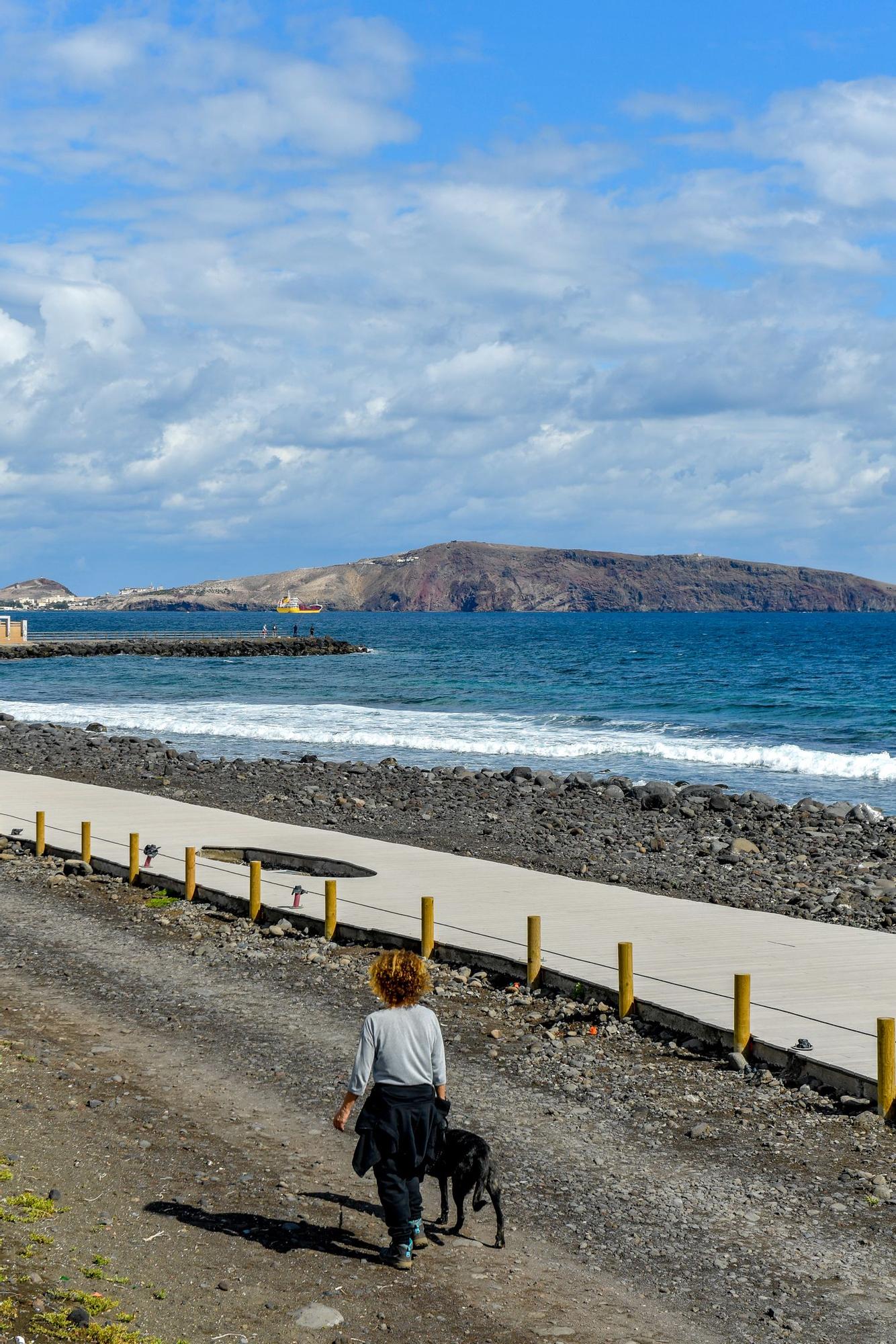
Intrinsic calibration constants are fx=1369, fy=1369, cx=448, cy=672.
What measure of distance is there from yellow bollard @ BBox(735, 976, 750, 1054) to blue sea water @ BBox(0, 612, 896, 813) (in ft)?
71.8

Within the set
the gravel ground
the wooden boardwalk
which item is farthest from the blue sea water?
the gravel ground

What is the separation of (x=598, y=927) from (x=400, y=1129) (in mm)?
7740

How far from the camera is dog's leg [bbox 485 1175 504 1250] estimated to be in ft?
22.4

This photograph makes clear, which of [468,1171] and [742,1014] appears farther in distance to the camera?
[742,1014]

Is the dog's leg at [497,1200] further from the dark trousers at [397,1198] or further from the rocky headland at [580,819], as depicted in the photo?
the rocky headland at [580,819]

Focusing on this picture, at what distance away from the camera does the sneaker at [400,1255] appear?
6.67 metres

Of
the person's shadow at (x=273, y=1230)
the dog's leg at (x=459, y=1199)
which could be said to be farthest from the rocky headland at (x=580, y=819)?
the person's shadow at (x=273, y=1230)

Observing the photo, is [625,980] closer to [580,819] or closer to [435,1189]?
[435,1189]

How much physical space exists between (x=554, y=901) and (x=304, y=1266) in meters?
9.02

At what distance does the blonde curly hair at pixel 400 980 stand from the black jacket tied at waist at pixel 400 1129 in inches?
17.0

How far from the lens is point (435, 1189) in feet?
25.8

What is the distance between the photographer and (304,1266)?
6.70 metres

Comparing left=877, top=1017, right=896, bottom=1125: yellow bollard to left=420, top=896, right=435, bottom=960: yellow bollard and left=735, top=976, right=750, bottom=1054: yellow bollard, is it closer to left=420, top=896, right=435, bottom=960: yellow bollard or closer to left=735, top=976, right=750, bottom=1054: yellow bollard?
left=735, top=976, right=750, bottom=1054: yellow bollard

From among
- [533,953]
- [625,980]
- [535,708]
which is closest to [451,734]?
[535,708]
